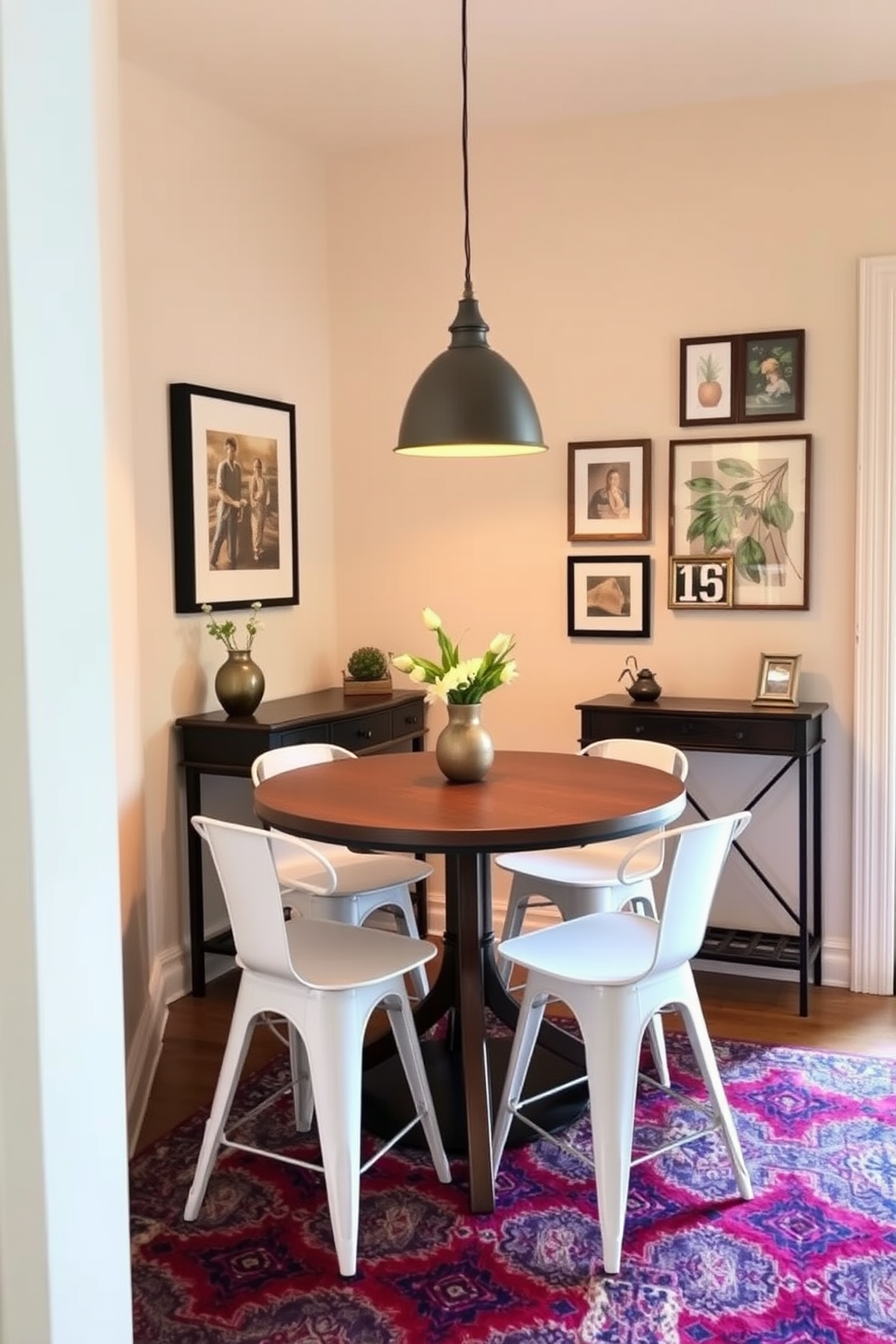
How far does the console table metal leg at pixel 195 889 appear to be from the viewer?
403cm

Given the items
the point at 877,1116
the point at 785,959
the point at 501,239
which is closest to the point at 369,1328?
the point at 877,1116

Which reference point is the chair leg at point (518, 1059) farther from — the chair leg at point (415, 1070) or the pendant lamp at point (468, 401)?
the pendant lamp at point (468, 401)

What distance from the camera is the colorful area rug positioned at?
2.31 m

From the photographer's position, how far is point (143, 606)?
3.85 m

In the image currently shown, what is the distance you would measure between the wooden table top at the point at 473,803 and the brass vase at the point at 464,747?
0.04 m

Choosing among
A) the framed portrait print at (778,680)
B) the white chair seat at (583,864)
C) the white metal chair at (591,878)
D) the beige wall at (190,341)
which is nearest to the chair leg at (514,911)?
the white metal chair at (591,878)

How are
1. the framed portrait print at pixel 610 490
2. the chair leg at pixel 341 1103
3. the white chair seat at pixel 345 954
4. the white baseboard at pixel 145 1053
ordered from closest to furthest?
the chair leg at pixel 341 1103, the white chair seat at pixel 345 954, the white baseboard at pixel 145 1053, the framed portrait print at pixel 610 490

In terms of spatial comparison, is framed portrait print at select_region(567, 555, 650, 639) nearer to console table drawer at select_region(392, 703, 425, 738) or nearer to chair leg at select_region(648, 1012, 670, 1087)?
console table drawer at select_region(392, 703, 425, 738)

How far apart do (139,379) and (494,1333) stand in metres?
2.84

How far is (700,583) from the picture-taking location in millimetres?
4320

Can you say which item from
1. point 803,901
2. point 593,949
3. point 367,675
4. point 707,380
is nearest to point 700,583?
point 707,380

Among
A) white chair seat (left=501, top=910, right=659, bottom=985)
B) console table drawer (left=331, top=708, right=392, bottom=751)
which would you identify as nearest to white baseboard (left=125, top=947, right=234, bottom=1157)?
console table drawer (left=331, top=708, right=392, bottom=751)

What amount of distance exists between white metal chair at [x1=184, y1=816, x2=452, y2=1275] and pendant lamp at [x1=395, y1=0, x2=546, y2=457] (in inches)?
41.6

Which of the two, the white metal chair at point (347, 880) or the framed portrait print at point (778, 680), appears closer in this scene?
the white metal chair at point (347, 880)
